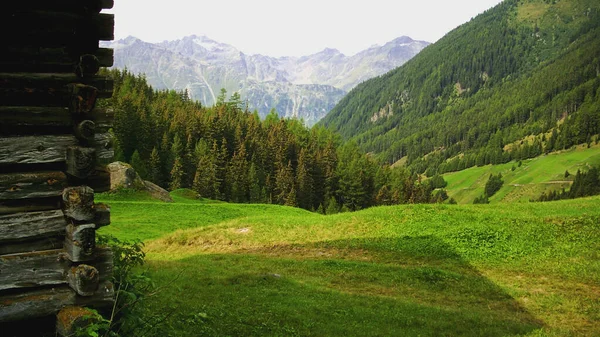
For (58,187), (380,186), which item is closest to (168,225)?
(58,187)

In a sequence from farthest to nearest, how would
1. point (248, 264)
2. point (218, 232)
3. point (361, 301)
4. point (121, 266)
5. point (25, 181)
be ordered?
point (218, 232), point (248, 264), point (361, 301), point (121, 266), point (25, 181)

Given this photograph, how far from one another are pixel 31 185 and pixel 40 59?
7.54 feet

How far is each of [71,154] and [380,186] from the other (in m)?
111

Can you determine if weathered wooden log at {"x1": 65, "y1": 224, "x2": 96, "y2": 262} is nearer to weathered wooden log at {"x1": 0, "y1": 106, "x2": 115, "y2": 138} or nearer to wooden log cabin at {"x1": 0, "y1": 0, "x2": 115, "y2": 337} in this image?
wooden log cabin at {"x1": 0, "y1": 0, "x2": 115, "y2": 337}

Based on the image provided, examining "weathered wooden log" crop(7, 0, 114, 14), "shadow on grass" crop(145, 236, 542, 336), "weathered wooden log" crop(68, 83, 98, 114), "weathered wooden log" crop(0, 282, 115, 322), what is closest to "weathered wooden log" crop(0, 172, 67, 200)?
"weathered wooden log" crop(68, 83, 98, 114)

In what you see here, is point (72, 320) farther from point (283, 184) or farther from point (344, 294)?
point (283, 184)

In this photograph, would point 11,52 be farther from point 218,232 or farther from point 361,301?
point 218,232

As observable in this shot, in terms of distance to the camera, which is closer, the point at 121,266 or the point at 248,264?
the point at 121,266

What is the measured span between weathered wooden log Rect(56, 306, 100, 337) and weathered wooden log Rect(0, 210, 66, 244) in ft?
4.52

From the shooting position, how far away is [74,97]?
23.9 feet

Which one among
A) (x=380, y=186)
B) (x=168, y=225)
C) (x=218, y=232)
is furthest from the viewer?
(x=380, y=186)

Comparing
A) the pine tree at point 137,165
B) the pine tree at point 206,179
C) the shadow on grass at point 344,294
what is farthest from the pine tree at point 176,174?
the shadow on grass at point 344,294

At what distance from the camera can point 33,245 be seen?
732cm

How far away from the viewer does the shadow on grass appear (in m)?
13.0
